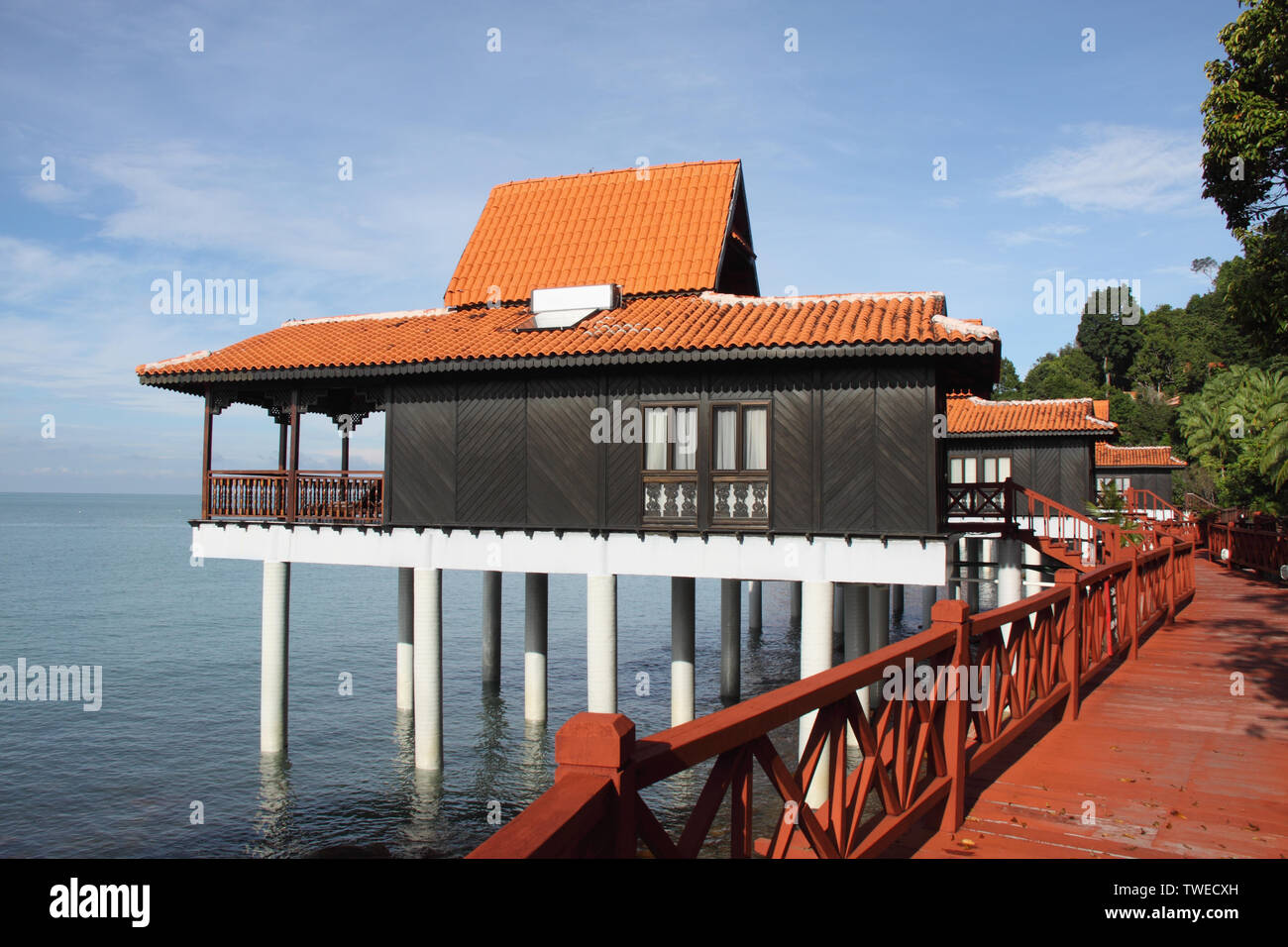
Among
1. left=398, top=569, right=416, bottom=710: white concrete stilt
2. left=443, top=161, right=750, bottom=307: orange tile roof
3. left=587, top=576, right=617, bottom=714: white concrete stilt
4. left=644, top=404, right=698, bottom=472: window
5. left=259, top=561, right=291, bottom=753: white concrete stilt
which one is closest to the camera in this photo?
left=644, top=404, right=698, bottom=472: window

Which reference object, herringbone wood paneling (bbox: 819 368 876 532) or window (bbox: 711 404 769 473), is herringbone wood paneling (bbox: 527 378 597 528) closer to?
window (bbox: 711 404 769 473)

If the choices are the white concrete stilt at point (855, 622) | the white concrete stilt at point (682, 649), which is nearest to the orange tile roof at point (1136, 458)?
the white concrete stilt at point (855, 622)

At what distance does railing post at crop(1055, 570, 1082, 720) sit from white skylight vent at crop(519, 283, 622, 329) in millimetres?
10959

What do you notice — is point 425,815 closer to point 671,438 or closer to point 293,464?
point 293,464

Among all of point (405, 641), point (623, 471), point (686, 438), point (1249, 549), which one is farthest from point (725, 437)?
point (1249, 549)

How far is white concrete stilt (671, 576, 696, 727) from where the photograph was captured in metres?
17.7

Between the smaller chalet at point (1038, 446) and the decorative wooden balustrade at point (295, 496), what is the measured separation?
21.0m

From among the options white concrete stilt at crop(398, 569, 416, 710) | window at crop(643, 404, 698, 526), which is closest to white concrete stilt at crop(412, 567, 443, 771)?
white concrete stilt at crop(398, 569, 416, 710)

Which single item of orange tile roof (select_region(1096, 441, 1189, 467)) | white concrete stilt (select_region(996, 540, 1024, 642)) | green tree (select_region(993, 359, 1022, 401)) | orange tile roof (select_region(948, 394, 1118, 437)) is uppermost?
green tree (select_region(993, 359, 1022, 401))

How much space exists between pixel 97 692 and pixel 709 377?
2300cm

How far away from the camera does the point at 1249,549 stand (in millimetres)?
28641

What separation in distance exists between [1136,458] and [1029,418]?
18.8 metres

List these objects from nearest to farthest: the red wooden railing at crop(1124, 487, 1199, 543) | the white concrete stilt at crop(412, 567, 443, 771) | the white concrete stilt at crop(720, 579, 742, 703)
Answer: the white concrete stilt at crop(412, 567, 443, 771), the white concrete stilt at crop(720, 579, 742, 703), the red wooden railing at crop(1124, 487, 1199, 543)

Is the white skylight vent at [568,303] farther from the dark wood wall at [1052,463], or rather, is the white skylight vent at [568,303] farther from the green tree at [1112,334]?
the green tree at [1112,334]
